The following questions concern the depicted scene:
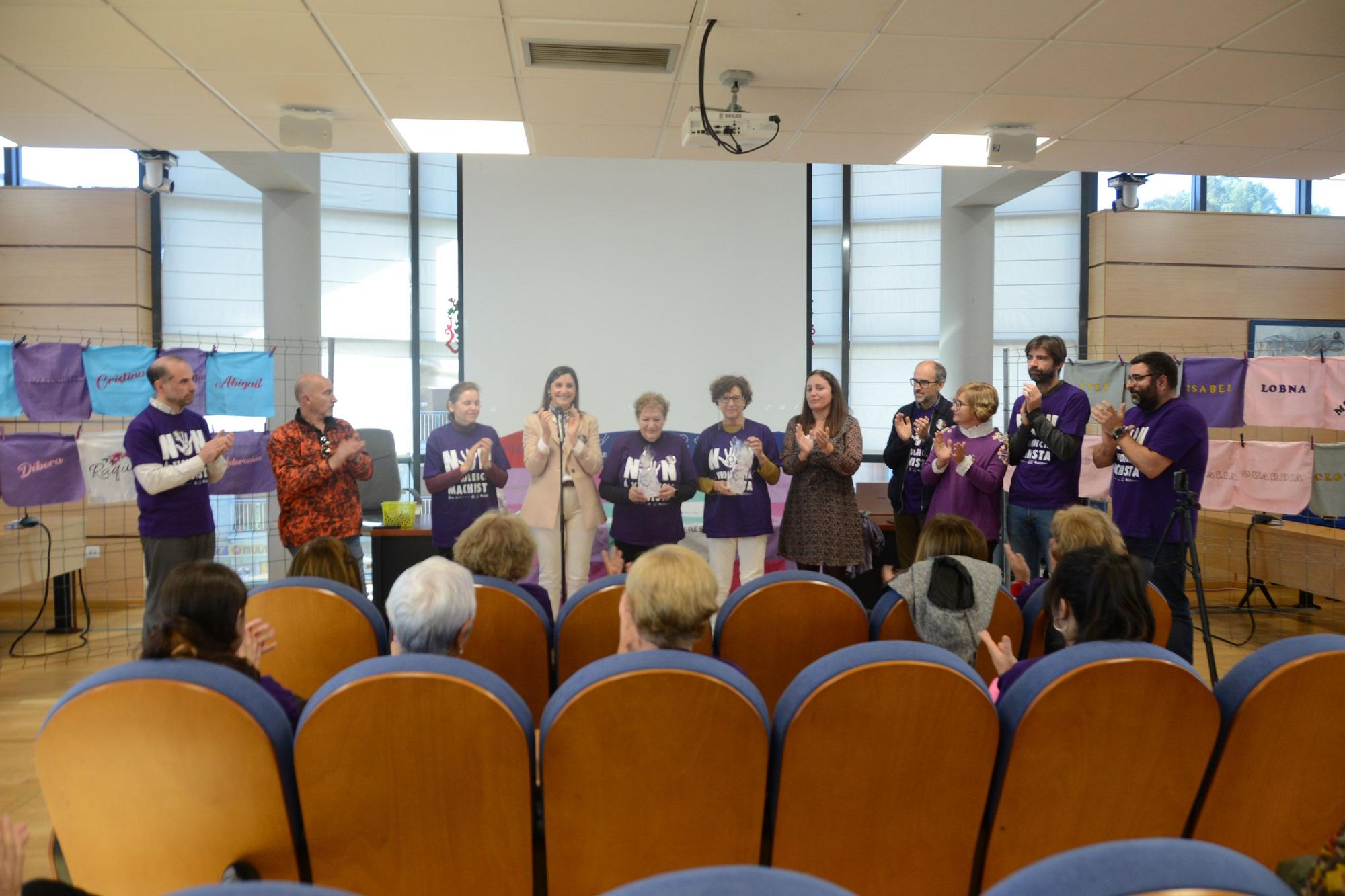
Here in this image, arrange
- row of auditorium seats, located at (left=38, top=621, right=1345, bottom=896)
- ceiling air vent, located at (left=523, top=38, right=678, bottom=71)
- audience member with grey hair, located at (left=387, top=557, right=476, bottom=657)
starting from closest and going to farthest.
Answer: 1. row of auditorium seats, located at (left=38, top=621, right=1345, bottom=896)
2. audience member with grey hair, located at (left=387, top=557, right=476, bottom=657)
3. ceiling air vent, located at (left=523, top=38, right=678, bottom=71)

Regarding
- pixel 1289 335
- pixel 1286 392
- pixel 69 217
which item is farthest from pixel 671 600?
pixel 1289 335

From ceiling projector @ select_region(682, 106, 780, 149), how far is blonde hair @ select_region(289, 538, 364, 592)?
2182mm

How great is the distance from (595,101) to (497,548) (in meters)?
2.18

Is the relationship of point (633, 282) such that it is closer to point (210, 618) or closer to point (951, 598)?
point (951, 598)

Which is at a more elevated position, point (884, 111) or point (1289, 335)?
point (884, 111)

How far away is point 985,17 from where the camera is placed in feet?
9.43

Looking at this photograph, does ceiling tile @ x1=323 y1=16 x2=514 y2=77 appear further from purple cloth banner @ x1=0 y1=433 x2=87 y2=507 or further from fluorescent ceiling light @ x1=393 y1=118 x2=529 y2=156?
purple cloth banner @ x1=0 y1=433 x2=87 y2=507

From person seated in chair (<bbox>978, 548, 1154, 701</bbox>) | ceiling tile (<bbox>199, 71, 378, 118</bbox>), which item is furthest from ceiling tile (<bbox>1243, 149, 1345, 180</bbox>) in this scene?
ceiling tile (<bbox>199, 71, 378, 118</bbox>)

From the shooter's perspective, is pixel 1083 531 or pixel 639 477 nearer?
pixel 1083 531

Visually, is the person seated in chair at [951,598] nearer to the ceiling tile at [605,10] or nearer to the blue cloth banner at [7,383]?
the ceiling tile at [605,10]

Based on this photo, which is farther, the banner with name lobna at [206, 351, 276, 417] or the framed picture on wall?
the framed picture on wall

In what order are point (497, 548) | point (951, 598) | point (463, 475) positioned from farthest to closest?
point (463, 475)
point (497, 548)
point (951, 598)

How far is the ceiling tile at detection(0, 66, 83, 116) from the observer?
11.0ft

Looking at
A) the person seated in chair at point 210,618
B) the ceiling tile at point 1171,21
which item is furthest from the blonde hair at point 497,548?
the ceiling tile at point 1171,21
